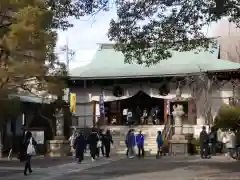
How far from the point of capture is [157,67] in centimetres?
3644

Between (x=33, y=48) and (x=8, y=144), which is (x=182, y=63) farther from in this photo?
(x=33, y=48)

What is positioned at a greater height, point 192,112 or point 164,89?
point 164,89

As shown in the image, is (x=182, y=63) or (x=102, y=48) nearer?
(x=182, y=63)

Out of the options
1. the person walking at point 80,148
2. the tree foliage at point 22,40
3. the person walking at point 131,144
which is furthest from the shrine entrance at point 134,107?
the tree foliage at point 22,40

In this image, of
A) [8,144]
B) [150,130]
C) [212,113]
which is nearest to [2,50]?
[8,144]

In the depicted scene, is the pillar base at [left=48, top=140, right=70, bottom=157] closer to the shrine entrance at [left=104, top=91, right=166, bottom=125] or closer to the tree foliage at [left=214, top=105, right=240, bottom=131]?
the shrine entrance at [left=104, top=91, right=166, bottom=125]

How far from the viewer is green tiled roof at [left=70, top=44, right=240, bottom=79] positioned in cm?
3462

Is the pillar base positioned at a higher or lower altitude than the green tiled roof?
lower

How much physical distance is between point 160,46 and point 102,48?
26267 millimetres

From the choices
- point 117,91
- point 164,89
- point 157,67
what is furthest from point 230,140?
point 117,91

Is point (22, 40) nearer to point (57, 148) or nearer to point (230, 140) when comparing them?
point (57, 148)

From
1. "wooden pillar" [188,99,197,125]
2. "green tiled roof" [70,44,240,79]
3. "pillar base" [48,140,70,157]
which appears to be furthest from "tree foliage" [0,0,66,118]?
"wooden pillar" [188,99,197,125]

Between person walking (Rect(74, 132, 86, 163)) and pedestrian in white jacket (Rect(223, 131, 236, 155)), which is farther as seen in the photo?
pedestrian in white jacket (Rect(223, 131, 236, 155))

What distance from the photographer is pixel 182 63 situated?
3706 centimetres
